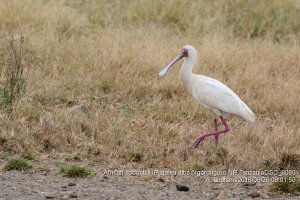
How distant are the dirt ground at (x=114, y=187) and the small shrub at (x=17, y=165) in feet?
0.23

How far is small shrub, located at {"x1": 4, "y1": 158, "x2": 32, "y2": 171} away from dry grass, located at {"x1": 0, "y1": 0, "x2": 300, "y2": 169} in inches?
17.2

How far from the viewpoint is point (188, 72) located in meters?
9.24

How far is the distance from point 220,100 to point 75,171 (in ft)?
6.50

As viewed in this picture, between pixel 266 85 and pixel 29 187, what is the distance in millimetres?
4858

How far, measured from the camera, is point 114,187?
24.0 feet

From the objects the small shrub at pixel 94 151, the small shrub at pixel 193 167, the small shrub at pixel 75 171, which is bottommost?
the small shrub at pixel 75 171

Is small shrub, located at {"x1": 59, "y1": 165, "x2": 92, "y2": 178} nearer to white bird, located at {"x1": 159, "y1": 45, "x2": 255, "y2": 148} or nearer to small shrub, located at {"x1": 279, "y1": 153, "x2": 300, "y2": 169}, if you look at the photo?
white bird, located at {"x1": 159, "y1": 45, "x2": 255, "y2": 148}

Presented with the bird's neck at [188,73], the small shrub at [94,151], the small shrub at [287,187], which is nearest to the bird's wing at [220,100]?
the bird's neck at [188,73]

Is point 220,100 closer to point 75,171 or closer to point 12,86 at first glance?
point 75,171

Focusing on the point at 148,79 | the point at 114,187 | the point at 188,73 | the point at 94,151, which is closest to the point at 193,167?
the point at 114,187

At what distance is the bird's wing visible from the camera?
873 centimetres

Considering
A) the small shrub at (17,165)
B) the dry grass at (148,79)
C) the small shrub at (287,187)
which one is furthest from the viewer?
the dry grass at (148,79)

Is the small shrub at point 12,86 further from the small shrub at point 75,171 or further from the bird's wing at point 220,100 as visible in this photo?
the bird's wing at point 220,100

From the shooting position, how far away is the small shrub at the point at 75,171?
7.60 m
